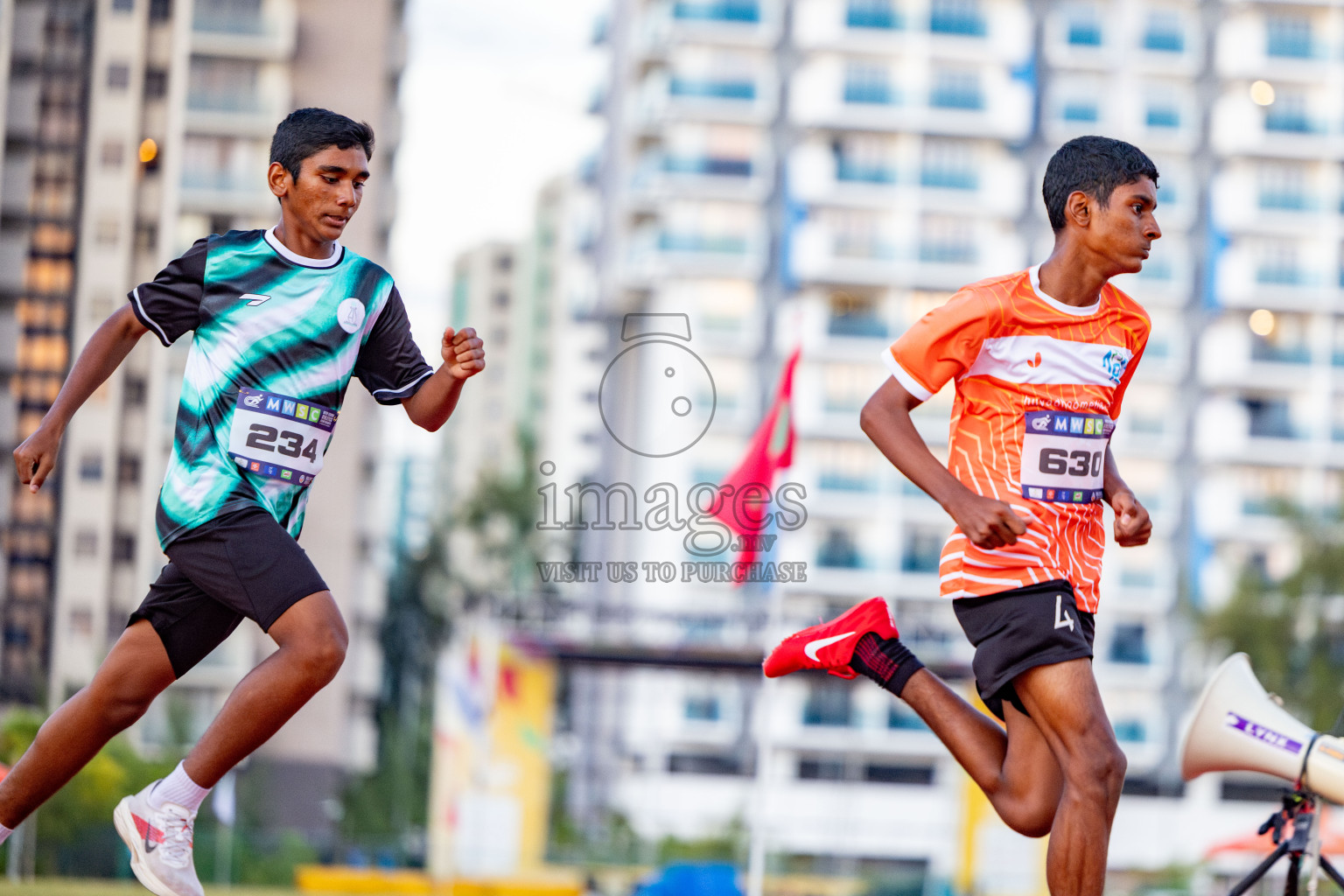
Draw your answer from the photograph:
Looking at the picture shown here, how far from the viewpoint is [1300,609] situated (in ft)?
155

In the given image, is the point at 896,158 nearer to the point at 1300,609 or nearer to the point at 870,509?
the point at 870,509

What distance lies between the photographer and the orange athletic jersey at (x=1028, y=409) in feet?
14.5

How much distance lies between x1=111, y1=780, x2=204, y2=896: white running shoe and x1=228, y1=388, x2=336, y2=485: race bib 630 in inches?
33.1

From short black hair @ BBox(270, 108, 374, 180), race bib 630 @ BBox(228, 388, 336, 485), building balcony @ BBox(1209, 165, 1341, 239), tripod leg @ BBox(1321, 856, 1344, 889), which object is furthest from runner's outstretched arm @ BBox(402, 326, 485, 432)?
building balcony @ BBox(1209, 165, 1341, 239)

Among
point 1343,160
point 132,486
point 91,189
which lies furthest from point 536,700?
point 1343,160

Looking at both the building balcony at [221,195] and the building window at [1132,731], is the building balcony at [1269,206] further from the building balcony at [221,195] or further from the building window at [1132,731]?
the building balcony at [221,195]

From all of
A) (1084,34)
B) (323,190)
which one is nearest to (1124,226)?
(323,190)

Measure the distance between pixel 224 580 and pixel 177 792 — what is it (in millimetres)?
528

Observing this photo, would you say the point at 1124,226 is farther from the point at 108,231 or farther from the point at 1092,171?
the point at 108,231

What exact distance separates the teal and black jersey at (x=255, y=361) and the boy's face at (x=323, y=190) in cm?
11

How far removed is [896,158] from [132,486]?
1062 inches

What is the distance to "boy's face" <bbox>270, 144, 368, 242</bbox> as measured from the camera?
439 cm

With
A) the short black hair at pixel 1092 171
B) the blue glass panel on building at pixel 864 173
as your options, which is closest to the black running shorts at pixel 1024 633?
the short black hair at pixel 1092 171

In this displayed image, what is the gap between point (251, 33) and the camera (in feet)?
146
